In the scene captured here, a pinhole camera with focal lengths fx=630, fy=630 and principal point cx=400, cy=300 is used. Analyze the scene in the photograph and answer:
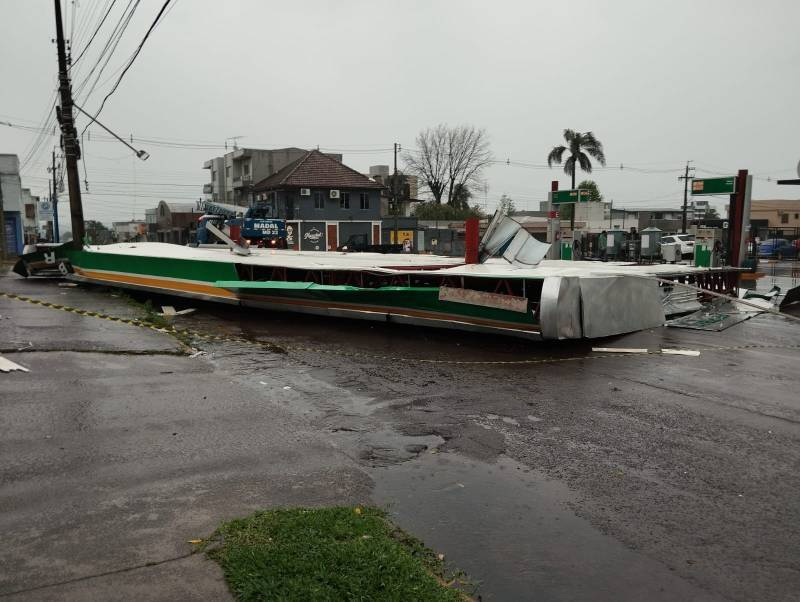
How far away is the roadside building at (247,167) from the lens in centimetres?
6475

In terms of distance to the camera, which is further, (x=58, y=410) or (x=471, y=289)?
(x=471, y=289)

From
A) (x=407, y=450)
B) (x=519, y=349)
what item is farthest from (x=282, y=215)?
(x=407, y=450)

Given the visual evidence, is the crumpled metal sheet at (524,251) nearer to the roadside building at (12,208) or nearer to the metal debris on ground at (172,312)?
the metal debris on ground at (172,312)

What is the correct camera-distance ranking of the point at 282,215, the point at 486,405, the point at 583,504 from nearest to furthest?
the point at 583,504, the point at 486,405, the point at 282,215

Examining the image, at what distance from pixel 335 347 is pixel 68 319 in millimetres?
5243

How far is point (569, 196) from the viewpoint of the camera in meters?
26.6

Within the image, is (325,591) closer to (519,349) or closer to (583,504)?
(583,504)

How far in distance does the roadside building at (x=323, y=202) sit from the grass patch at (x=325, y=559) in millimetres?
48699

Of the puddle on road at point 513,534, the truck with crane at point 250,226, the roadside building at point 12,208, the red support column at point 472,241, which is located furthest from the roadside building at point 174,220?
the puddle on road at point 513,534

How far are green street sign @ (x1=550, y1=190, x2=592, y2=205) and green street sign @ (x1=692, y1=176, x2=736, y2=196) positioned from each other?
6473 mm

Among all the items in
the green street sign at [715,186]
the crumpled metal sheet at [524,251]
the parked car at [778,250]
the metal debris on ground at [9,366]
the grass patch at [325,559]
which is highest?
the green street sign at [715,186]

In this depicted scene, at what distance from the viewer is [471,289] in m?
10.2

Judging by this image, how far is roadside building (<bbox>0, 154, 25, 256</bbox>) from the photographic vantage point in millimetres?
45031

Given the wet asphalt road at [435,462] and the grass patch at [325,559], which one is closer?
the grass patch at [325,559]
